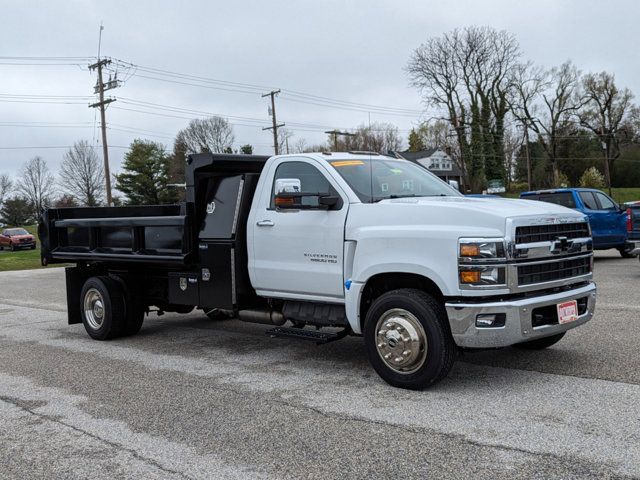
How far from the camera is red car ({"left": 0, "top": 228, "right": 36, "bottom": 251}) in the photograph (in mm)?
44750

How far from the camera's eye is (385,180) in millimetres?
6191

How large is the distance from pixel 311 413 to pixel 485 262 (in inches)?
70.6

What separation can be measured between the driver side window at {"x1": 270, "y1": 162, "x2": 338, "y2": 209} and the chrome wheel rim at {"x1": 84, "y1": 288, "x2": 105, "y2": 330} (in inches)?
131

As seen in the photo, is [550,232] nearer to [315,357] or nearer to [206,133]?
[315,357]

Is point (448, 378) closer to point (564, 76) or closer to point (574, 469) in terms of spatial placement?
point (574, 469)

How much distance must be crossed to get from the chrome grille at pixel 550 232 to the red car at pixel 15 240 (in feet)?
150

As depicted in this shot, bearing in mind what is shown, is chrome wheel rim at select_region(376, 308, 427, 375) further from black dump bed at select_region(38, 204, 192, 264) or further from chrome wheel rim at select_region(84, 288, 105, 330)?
chrome wheel rim at select_region(84, 288, 105, 330)

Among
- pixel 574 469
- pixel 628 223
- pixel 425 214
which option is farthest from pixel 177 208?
pixel 628 223

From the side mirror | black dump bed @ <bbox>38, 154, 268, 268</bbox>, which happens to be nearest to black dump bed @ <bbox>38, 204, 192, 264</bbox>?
black dump bed @ <bbox>38, 154, 268, 268</bbox>

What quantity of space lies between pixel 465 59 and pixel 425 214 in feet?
205

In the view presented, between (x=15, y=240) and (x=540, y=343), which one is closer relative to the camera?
(x=540, y=343)

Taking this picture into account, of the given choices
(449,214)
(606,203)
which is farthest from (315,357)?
(606,203)

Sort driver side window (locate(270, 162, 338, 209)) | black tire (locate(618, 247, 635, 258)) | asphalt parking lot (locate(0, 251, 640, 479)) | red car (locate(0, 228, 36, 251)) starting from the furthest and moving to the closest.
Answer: red car (locate(0, 228, 36, 251)) → black tire (locate(618, 247, 635, 258)) → driver side window (locate(270, 162, 338, 209)) → asphalt parking lot (locate(0, 251, 640, 479))

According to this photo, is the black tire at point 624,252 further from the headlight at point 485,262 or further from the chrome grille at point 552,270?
the headlight at point 485,262
